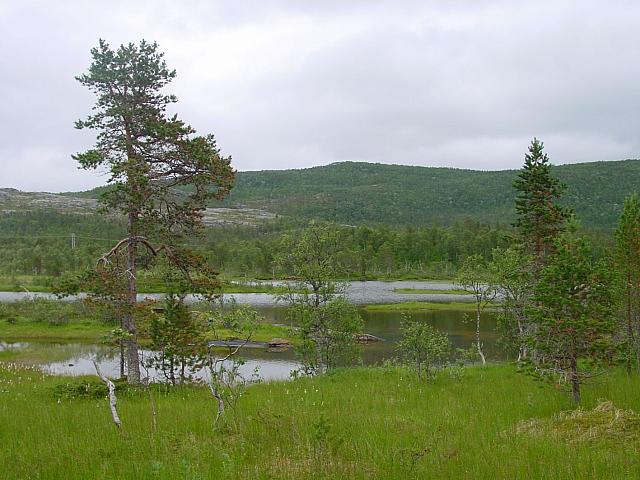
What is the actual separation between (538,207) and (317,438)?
15.3m

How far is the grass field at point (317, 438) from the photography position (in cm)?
676

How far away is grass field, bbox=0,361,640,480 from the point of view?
676cm

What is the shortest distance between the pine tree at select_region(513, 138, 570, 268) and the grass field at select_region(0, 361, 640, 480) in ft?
21.9

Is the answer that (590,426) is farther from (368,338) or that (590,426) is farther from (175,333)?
(368,338)

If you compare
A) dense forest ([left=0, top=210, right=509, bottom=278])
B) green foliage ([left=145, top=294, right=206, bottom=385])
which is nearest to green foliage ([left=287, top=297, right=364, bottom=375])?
green foliage ([left=145, top=294, right=206, bottom=385])

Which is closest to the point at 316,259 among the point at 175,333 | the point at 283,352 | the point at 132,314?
the point at 175,333

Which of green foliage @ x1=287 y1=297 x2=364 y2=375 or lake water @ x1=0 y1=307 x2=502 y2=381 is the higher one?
green foliage @ x1=287 y1=297 x2=364 y2=375

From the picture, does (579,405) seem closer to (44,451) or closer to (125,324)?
(44,451)

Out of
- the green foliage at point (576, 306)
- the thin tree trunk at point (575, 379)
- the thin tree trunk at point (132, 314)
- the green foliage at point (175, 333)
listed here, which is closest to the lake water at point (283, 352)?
the thin tree trunk at point (132, 314)

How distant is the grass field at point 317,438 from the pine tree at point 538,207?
668cm

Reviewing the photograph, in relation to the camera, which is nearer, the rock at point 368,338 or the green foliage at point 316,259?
the green foliage at point 316,259

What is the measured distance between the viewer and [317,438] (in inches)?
294

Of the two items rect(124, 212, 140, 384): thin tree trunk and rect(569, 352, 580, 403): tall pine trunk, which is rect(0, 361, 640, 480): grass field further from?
rect(124, 212, 140, 384): thin tree trunk

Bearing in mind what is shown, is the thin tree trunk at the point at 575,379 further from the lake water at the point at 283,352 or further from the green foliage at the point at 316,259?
the green foliage at the point at 316,259
